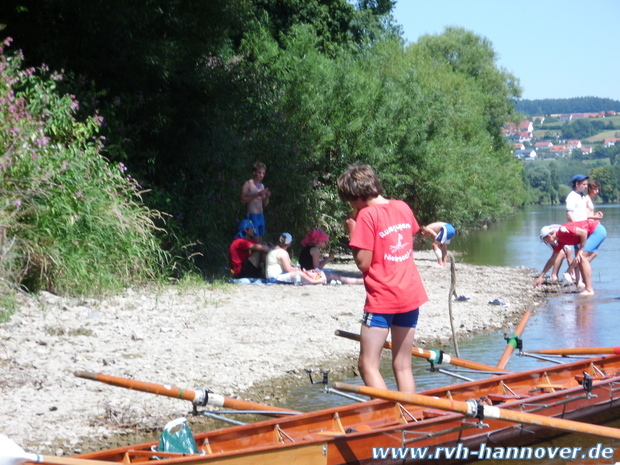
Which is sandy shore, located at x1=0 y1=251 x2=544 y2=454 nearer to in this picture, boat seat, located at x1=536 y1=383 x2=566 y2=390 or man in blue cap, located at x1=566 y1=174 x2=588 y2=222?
man in blue cap, located at x1=566 y1=174 x2=588 y2=222

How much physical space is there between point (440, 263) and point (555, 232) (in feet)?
13.1

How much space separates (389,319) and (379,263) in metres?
0.41

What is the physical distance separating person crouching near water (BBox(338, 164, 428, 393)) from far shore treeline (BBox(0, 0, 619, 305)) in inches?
189

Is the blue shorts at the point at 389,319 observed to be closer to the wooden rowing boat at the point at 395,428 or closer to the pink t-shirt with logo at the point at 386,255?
the pink t-shirt with logo at the point at 386,255

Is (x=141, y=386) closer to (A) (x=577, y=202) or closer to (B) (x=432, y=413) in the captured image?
(B) (x=432, y=413)

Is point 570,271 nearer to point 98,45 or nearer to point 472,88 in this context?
point 98,45

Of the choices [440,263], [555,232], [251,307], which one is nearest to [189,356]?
[251,307]

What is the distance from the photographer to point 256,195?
48.4 feet

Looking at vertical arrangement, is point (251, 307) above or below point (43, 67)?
below

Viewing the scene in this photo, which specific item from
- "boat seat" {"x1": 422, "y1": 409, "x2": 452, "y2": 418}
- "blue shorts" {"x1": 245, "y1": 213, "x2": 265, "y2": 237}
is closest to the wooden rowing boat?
"boat seat" {"x1": 422, "y1": 409, "x2": 452, "y2": 418}

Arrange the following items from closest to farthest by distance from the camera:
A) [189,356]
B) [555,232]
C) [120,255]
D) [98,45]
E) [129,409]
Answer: [129,409], [189,356], [120,255], [98,45], [555,232]

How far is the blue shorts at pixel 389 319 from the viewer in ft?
18.7

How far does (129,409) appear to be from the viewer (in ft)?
22.8

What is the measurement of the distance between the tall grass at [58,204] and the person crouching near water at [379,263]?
15.9 feet
